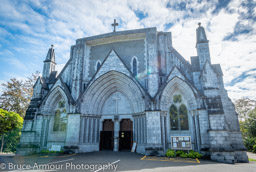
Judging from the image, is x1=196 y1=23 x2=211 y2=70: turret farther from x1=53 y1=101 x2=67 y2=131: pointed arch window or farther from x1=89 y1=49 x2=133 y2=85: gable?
x1=53 y1=101 x2=67 y2=131: pointed arch window

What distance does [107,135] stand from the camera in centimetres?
1700

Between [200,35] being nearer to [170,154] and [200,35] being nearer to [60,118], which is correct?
[170,154]

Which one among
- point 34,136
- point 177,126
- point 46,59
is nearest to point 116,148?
point 177,126

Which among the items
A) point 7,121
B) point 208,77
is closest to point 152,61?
point 208,77

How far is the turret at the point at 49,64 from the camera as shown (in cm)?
1888

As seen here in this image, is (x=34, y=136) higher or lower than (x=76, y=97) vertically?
lower

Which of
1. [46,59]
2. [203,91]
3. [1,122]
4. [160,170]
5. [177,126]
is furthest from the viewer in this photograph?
[1,122]

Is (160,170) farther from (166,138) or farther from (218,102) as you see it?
(218,102)

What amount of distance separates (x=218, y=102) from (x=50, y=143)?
15994 mm

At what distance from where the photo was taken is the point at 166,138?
13.4 metres

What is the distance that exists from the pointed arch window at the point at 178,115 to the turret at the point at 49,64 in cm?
1422

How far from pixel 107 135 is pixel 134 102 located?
4820 mm

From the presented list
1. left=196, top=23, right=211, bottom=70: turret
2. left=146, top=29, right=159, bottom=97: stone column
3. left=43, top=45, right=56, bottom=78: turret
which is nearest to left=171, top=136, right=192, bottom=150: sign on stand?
left=146, top=29, right=159, bottom=97: stone column

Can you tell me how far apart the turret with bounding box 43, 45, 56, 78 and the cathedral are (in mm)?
116
